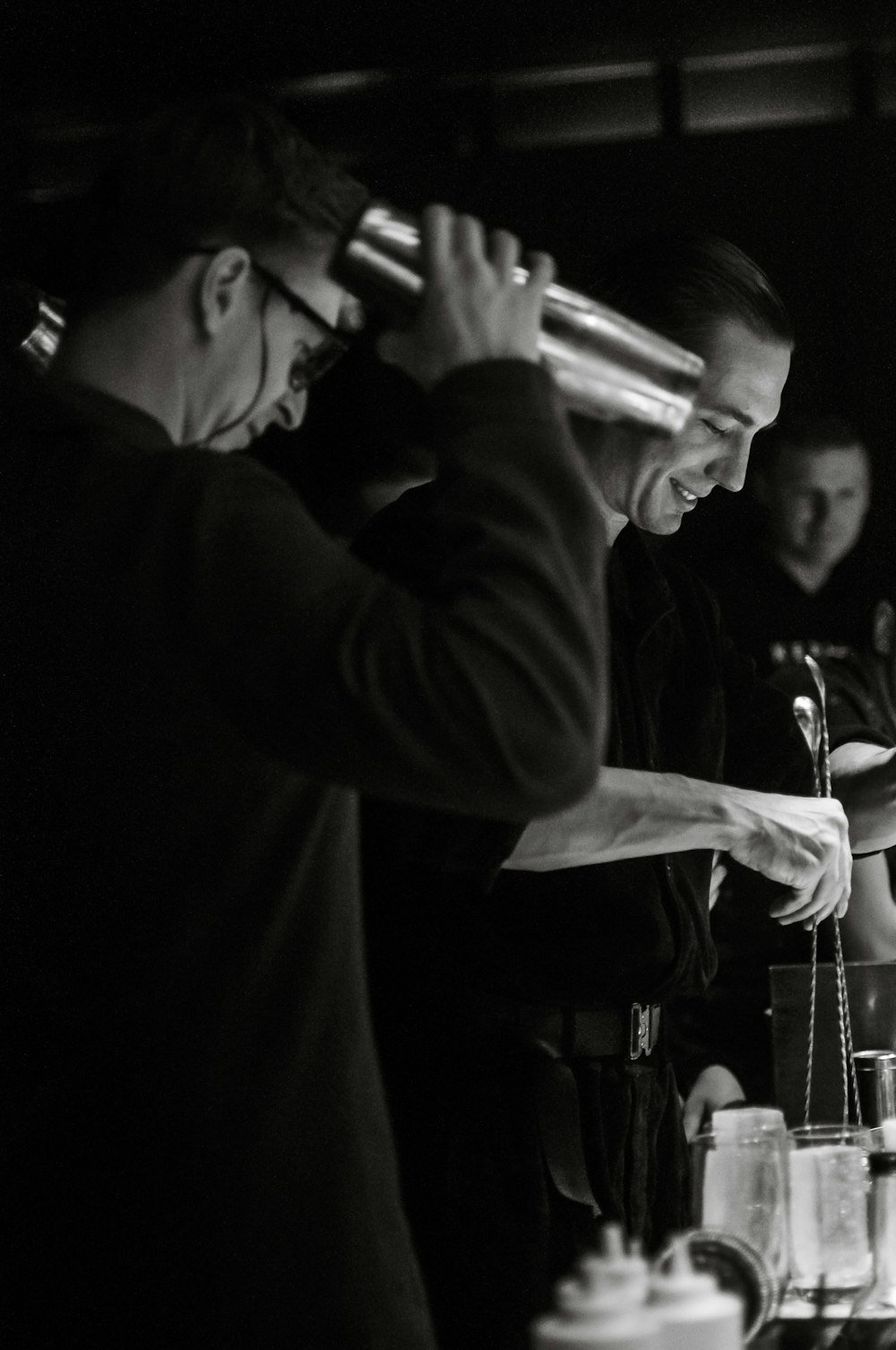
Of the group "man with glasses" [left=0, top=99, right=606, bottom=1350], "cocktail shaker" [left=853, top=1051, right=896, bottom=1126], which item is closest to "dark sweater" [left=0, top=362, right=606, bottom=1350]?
"man with glasses" [left=0, top=99, right=606, bottom=1350]

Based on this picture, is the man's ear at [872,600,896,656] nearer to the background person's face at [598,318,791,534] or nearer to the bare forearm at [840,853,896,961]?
the bare forearm at [840,853,896,961]

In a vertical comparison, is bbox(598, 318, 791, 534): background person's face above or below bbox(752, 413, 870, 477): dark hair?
below

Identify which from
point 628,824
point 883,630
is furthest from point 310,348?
Result: point 883,630

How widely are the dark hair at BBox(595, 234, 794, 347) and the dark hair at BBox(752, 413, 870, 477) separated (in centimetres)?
159

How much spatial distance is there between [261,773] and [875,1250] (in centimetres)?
65

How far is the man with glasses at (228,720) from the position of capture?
88 centimetres

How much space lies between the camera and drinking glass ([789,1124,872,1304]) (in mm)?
1225

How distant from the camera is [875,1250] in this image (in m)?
1.27

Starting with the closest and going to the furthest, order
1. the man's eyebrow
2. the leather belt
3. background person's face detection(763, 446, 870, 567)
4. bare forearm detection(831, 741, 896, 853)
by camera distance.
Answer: the leather belt
the man's eyebrow
bare forearm detection(831, 741, 896, 853)
background person's face detection(763, 446, 870, 567)

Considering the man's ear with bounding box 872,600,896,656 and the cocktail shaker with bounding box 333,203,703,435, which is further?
the man's ear with bounding box 872,600,896,656

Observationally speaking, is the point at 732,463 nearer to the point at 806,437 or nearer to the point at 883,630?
the point at 883,630

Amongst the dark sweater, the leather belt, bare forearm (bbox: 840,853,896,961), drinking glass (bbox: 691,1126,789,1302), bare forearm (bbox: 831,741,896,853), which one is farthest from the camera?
bare forearm (bbox: 840,853,896,961)

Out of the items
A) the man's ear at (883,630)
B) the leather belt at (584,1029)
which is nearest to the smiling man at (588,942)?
the leather belt at (584,1029)

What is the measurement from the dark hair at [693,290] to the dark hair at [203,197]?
2.36 feet
